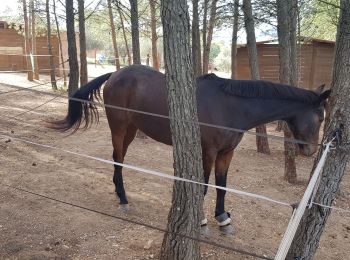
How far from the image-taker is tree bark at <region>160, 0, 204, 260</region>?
238 centimetres

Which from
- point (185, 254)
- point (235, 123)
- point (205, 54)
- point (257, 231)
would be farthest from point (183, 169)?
point (205, 54)

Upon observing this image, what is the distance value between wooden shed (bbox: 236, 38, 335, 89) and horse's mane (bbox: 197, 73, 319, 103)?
1434cm

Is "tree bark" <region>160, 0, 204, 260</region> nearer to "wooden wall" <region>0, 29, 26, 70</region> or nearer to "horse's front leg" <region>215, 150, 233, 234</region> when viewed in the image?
"horse's front leg" <region>215, 150, 233, 234</region>

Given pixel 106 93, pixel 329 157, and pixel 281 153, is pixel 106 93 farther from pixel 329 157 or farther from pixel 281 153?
pixel 281 153

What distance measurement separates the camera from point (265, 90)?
388 cm

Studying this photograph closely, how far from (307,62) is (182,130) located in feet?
56.0

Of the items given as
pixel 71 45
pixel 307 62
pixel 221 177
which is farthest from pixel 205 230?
pixel 307 62

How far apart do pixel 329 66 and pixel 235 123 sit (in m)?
15.9

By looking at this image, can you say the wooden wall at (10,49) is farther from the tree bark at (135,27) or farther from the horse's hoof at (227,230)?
the horse's hoof at (227,230)

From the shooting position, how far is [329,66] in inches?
704

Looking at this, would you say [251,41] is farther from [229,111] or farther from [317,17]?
[317,17]

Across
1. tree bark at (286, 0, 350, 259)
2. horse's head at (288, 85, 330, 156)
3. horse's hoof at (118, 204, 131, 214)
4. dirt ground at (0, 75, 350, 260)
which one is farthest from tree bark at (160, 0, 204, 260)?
horse's head at (288, 85, 330, 156)

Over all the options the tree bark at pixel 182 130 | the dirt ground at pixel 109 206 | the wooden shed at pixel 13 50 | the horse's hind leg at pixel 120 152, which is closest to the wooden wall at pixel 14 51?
the wooden shed at pixel 13 50

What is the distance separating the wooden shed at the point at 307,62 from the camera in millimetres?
17781
